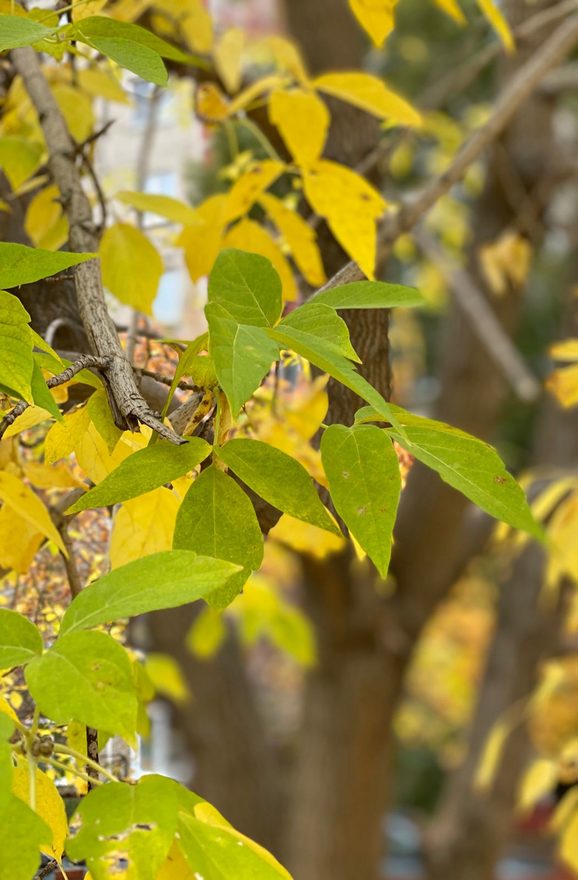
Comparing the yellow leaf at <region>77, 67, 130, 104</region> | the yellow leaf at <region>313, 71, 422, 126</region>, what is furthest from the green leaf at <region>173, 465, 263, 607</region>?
the yellow leaf at <region>77, 67, 130, 104</region>

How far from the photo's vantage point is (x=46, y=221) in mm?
710

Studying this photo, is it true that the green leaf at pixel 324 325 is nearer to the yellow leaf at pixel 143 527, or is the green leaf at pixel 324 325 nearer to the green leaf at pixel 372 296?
the green leaf at pixel 372 296

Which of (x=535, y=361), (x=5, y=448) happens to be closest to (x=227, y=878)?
(x=5, y=448)

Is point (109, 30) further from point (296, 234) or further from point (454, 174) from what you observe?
point (454, 174)

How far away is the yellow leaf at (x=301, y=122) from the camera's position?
666mm

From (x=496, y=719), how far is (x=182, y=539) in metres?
2.81

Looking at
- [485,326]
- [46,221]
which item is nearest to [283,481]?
[46,221]

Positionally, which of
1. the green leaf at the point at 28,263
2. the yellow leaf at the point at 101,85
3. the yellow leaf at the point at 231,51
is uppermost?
the yellow leaf at the point at 231,51

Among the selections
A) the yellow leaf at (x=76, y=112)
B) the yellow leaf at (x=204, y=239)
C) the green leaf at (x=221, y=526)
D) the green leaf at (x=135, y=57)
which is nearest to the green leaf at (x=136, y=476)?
the green leaf at (x=221, y=526)

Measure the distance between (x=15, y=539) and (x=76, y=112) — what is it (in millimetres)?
385

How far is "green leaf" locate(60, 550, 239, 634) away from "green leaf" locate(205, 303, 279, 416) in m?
0.05

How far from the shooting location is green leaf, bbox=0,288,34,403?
346 millimetres

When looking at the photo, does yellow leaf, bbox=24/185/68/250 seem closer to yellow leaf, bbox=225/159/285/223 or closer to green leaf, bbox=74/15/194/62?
yellow leaf, bbox=225/159/285/223

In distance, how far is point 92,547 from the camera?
61 cm
